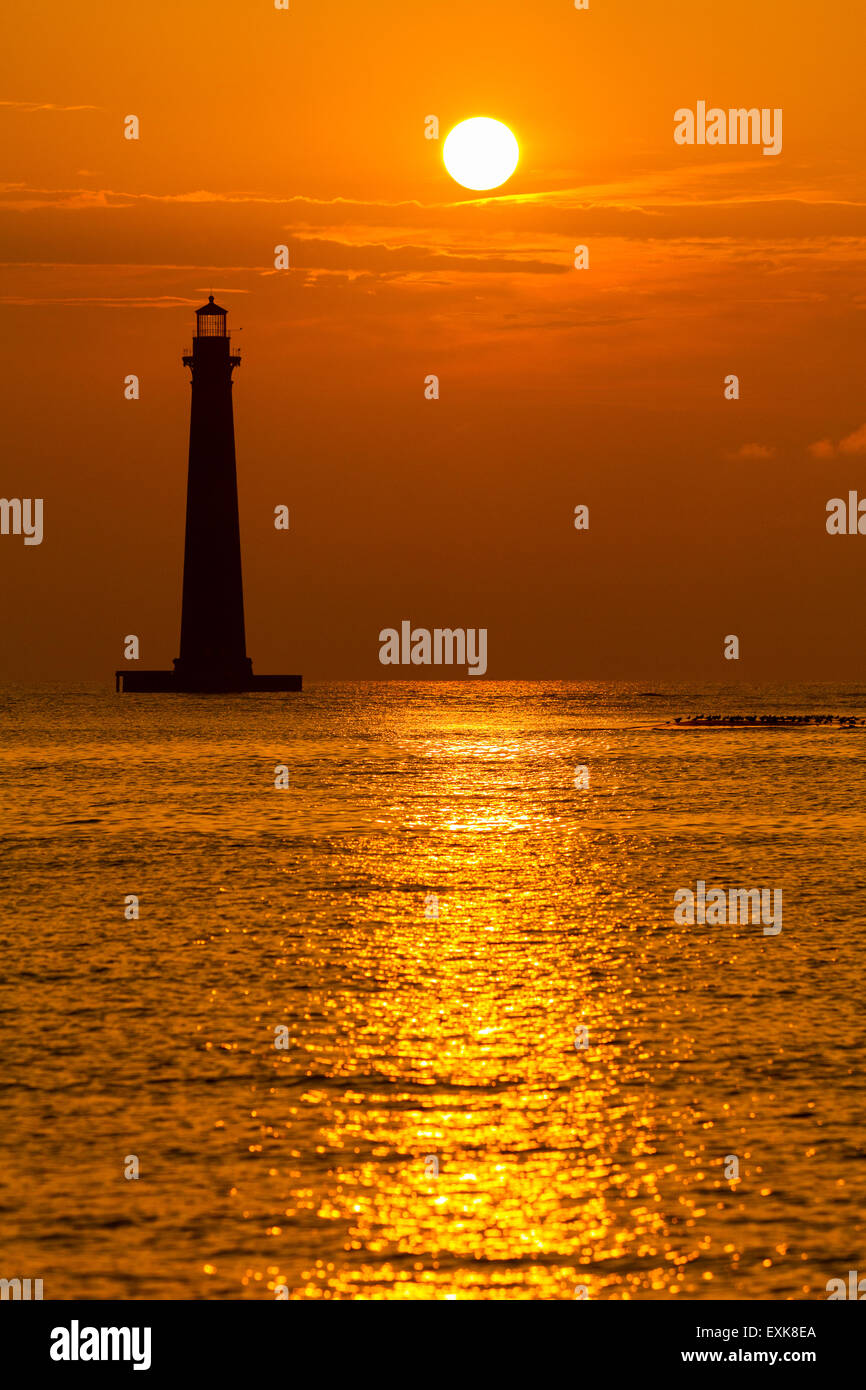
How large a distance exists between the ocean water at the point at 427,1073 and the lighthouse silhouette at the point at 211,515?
96.5m

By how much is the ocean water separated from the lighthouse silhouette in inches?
3800

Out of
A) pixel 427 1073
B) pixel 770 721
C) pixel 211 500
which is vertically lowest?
pixel 427 1073

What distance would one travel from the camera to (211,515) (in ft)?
474

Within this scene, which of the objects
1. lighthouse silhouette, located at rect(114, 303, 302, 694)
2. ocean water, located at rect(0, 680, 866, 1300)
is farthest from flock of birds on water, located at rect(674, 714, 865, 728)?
ocean water, located at rect(0, 680, 866, 1300)

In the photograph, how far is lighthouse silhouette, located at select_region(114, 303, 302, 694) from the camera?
143375 mm

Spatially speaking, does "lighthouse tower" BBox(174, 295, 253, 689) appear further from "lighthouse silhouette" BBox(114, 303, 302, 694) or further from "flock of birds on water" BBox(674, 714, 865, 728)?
"flock of birds on water" BBox(674, 714, 865, 728)

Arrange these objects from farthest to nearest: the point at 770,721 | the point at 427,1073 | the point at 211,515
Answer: the point at 770,721 → the point at 211,515 → the point at 427,1073

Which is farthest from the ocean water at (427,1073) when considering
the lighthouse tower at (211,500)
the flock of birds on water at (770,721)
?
the flock of birds on water at (770,721)

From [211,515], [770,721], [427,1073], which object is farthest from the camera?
[770,721]

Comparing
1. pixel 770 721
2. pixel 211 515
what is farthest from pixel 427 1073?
pixel 770 721

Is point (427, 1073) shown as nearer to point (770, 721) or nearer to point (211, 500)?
point (211, 500)

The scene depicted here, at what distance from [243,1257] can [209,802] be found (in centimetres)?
5614

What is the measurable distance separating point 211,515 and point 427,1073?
12812 centimetres

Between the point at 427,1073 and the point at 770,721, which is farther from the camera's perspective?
the point at 770,721
